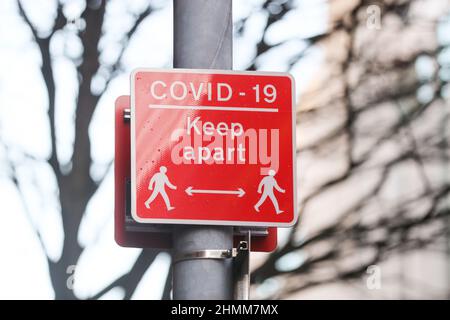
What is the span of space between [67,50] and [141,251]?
1.65 m

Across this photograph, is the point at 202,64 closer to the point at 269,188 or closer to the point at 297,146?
the point at 269,188

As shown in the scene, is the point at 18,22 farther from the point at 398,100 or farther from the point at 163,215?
the point at 163,215

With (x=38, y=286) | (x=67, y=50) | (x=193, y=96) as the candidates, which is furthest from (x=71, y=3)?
(x=193, y=96)

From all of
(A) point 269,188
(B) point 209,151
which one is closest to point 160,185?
(B) point 209,151

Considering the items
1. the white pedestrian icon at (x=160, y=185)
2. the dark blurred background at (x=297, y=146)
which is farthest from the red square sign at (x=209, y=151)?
the dark blurred background at (x=297, y=146)

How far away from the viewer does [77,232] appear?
7770mm

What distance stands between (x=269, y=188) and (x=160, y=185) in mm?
410

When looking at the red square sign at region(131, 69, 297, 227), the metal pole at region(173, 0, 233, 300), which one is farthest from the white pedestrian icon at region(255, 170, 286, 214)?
the metal pole at region(173, 0, 233, 300)

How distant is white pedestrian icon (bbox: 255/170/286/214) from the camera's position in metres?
4.05

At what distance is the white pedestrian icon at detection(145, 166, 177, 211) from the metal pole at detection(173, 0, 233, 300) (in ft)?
0.40

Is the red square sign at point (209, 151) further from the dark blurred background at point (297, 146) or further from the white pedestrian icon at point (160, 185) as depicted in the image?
the dark blurred background at point (297, 146)

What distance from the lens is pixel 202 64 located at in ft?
13.3

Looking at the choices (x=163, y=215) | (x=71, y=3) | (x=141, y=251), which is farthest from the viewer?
(x=71, y=3)

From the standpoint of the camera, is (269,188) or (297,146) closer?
(269,188)
